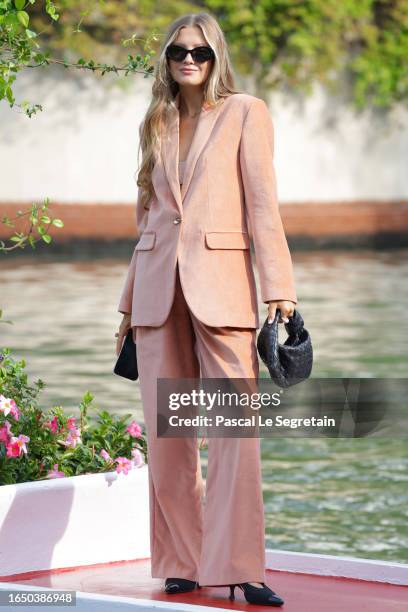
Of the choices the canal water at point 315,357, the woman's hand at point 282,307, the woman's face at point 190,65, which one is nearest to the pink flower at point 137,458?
the woman's hand at point 282,307

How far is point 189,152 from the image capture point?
3691mm

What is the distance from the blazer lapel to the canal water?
2.44 m

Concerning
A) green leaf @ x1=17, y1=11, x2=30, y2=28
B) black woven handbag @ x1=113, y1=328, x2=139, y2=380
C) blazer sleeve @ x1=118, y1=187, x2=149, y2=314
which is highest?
green leaf @ x1=17, y1=11, x2=30, y2=28

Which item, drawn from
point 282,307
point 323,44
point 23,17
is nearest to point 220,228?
point 282,307

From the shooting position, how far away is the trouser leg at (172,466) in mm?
3650

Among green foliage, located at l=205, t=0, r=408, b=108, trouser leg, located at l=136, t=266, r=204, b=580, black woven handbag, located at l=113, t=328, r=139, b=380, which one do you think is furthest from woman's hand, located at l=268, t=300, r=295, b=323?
green foliage, located at l=205, t=0, r=408, b=108

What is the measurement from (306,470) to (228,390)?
3.84 metres

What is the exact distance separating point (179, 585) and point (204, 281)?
2.53 ft

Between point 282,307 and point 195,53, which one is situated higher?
point 195,53

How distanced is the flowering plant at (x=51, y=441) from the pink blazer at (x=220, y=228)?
0.65 metres

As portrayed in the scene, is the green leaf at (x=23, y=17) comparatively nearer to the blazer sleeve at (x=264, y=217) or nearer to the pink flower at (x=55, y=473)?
the blazer sleeve at (x=264, y=217)

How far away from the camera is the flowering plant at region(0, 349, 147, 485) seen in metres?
4.16

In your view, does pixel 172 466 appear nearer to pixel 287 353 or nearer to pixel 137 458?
pixel 287 353

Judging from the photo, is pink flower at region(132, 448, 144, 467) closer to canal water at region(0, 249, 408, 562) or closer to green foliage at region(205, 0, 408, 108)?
canal water at region(0, 249, 408, 562)
